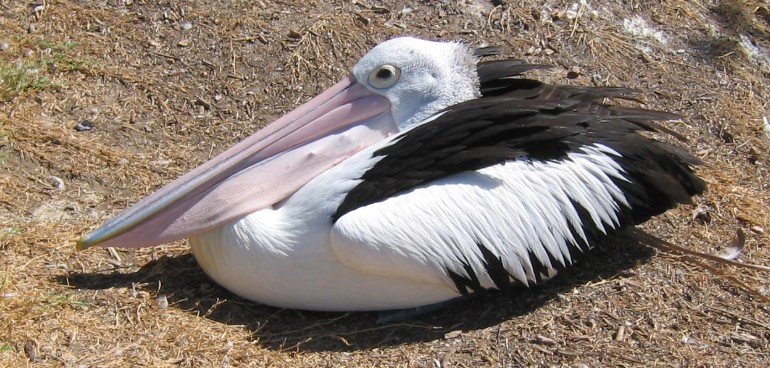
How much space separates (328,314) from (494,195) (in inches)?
34.1

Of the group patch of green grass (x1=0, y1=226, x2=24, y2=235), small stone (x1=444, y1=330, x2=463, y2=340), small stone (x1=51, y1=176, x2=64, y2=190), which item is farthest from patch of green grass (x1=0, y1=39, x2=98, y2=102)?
small stone (x1=444, y1=330, x2=463, y2=340)

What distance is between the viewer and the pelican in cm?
391

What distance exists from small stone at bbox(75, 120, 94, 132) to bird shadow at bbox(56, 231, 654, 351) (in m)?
1.31

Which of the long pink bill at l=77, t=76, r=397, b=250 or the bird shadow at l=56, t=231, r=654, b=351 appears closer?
the bird shadow at l=56, t=231, r=654, b=351

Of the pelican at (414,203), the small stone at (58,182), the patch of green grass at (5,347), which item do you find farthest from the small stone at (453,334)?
the small stone at (58,182)

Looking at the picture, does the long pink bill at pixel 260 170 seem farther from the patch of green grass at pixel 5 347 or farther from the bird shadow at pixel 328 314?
the patch of green grass at pixel 5 347

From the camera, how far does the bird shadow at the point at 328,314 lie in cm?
400

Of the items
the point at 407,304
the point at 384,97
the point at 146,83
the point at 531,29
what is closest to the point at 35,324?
the point at 407,304

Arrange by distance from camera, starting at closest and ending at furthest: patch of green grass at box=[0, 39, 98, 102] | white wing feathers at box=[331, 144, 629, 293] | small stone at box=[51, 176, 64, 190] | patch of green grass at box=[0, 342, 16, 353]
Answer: patch of green grass at box=[0, 342, 16, 353], white wing feathers at box=[331, 144, 629, 293], small stone at box=[51, 176, 64, 190], patch of green grass at box=[0, 39, 98, 102]

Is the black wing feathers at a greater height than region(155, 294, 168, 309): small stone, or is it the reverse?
the black wing feathers

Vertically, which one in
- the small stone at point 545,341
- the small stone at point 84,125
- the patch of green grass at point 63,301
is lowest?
the small stone at point 545,341

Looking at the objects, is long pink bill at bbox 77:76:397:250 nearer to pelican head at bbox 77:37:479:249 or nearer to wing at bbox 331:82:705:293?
pelican head at bbox 77:37:479:249

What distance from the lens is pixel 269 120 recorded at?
5578 millimetres

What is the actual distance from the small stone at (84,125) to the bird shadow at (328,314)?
4.28 ft
